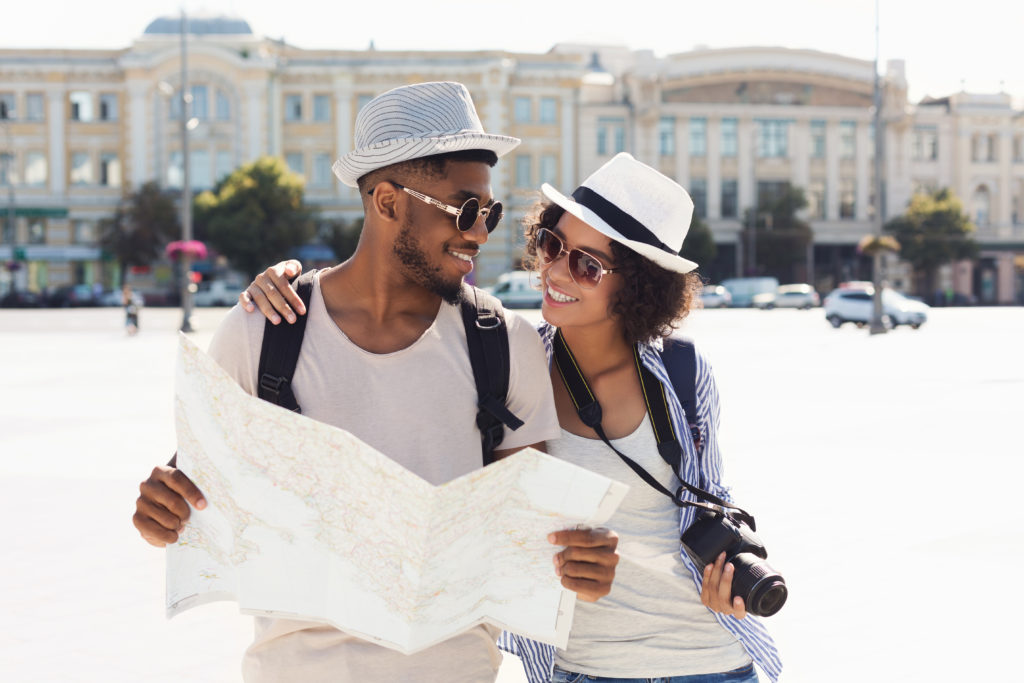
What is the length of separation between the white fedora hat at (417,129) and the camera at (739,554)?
922 mm

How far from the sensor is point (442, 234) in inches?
90.1

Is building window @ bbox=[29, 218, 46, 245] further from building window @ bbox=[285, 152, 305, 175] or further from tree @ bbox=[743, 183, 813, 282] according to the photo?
tree @ bbox=[743, 183, 813, 282]

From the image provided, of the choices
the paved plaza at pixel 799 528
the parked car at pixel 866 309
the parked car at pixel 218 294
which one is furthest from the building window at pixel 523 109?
the paved plaza at pixel 799 528

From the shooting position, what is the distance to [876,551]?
6.05 meters

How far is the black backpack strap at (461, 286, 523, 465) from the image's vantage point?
219cm

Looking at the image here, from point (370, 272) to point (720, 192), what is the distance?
60680 mm

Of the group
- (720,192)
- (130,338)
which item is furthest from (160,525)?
(720,192)

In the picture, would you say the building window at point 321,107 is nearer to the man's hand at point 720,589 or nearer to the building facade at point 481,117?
the building facade at point 481,117

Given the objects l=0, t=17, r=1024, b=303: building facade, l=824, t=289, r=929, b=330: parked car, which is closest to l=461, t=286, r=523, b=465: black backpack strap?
l=824, t=289, r=929, b=330: parked car

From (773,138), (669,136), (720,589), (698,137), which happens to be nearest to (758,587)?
(720,589)

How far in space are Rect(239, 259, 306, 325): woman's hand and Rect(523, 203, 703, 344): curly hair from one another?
0.76 meters

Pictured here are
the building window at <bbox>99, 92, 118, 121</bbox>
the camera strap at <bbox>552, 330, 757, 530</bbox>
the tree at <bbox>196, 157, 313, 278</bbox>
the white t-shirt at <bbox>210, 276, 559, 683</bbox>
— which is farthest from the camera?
the building window at <bbox>99, 92, 118, 121</bbox>

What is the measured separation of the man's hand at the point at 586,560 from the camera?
1950 mm

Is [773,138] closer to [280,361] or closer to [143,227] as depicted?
[143,227]
